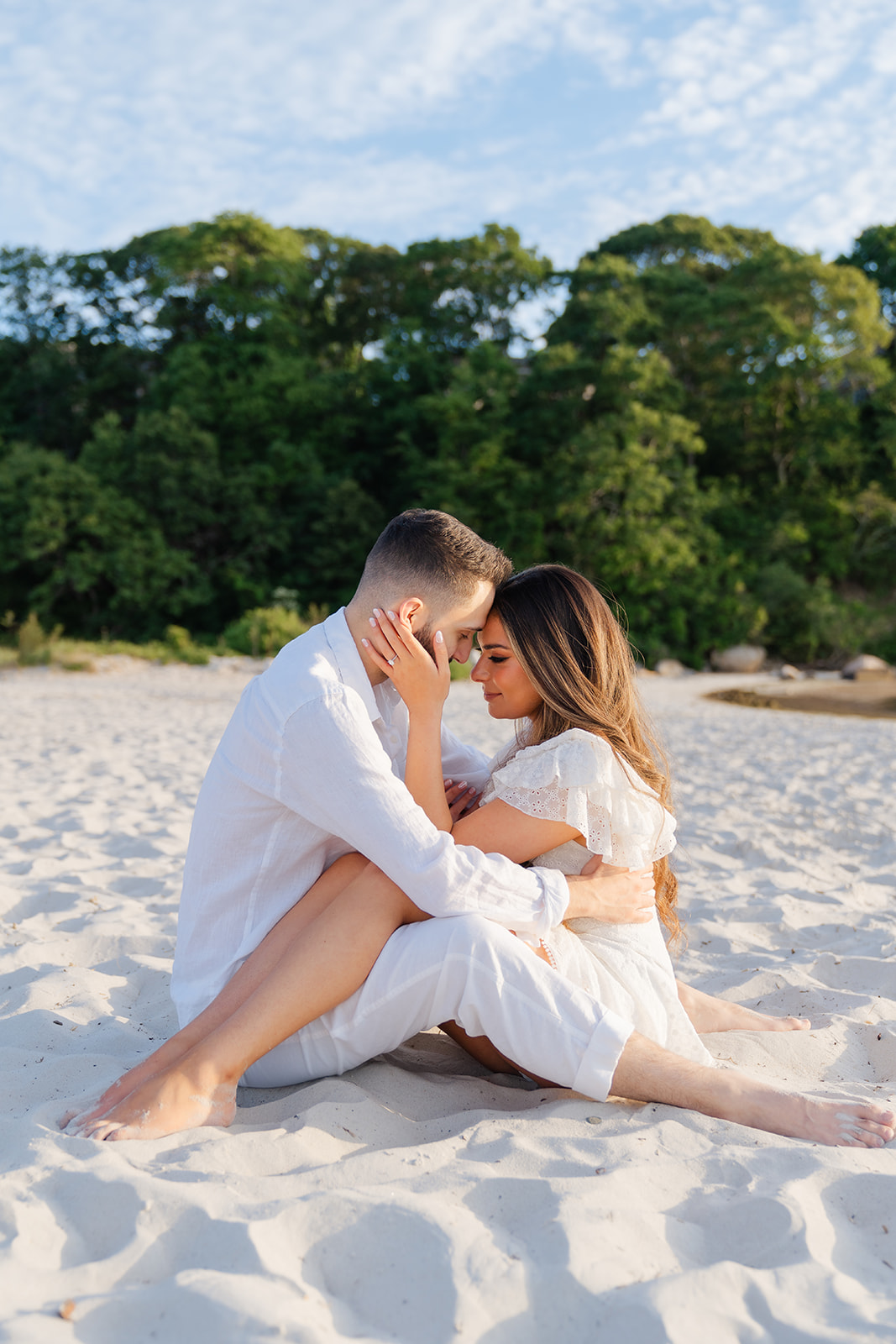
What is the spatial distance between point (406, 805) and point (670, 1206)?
85 centimetres

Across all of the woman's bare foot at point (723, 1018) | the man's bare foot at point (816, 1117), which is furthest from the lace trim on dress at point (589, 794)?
the man's bare foot at point (816, 1117)

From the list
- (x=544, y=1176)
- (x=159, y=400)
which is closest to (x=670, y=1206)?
(x=544, y=1176)

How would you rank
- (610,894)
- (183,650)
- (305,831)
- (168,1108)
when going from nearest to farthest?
(168,1108)
(305,831)
(610,894)
(183,650)

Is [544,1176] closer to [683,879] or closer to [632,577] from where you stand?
[683,879]

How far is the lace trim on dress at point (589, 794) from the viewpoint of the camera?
2172 millimetres

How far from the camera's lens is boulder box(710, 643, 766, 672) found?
20.5 m

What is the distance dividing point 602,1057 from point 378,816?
0.66 meters

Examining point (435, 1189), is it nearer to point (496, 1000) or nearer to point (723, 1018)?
point (496, 1000)

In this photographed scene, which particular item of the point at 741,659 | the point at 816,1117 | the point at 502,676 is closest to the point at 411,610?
the point at 502,676

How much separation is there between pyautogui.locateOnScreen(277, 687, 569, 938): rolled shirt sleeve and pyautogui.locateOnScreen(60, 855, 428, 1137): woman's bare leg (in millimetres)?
85

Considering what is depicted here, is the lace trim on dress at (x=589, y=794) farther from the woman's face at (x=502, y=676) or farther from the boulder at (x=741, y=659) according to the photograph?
the boulder at (x=741, y=659)

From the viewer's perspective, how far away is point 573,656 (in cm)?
232

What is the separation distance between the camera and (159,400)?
23.1 metres

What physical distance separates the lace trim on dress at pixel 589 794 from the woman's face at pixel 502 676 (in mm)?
196
